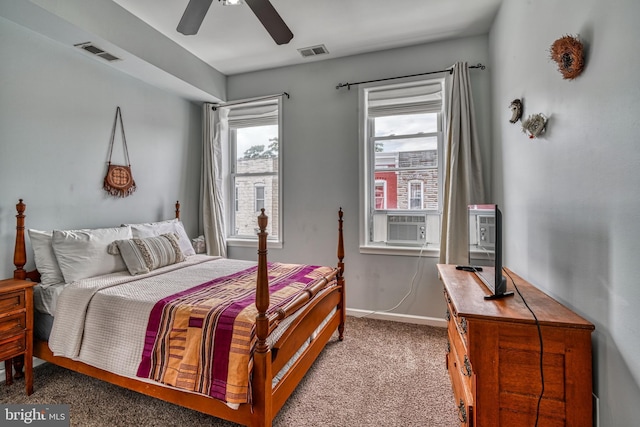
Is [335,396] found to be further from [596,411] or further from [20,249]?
[20,249]

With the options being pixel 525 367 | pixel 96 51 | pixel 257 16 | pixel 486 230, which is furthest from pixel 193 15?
pixel 525 367

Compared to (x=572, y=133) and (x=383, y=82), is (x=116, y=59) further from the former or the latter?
(x=572, y=133)

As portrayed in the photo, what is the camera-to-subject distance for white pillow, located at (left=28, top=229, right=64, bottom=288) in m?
2.19

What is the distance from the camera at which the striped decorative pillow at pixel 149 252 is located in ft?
8.07

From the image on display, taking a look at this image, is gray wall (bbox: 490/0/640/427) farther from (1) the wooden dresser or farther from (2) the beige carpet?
(2) the beige carpet

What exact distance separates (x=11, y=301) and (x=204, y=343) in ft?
4.76

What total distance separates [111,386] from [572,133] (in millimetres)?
3219

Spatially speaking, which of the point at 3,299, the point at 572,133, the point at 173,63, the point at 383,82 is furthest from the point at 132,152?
the point at 572,133

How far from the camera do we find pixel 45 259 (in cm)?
221

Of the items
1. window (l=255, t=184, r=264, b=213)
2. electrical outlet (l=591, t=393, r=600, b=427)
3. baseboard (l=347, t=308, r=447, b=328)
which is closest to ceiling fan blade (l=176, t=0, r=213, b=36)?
window (l=255, t=184, r=264, b=213)

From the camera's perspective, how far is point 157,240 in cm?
274

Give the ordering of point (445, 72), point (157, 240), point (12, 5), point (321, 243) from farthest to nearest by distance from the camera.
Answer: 1. point (321, 243)
2. point (445, 72)
3. point (157, 240)
4. point (12, 5)

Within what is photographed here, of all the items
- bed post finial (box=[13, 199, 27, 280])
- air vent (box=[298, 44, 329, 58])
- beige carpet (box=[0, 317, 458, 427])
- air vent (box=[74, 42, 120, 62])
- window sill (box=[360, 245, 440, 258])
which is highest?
air vent (box=[298, 44, 329, 58])

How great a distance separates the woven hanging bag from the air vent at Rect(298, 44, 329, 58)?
Answer: 2025mm
